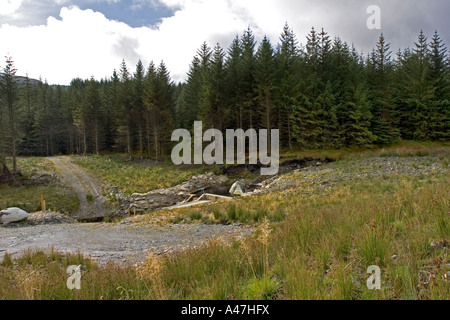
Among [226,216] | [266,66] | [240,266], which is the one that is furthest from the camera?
→ [266,66]

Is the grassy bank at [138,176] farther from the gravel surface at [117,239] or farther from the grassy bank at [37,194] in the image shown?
the gravel surface at [117,239]

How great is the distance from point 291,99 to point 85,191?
3110cm

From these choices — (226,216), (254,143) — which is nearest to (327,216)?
(226,216)

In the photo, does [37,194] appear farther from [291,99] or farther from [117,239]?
[291,99]

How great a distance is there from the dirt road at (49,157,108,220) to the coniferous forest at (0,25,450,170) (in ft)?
22.2

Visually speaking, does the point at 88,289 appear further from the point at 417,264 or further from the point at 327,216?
the point at 327,216

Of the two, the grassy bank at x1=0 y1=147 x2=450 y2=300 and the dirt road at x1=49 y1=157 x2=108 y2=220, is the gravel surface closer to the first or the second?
the grassy bank at x1=0 y1=147 x2=450 y2=300

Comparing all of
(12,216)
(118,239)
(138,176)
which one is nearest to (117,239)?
(118,239)

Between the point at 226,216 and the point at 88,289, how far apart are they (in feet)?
32.4

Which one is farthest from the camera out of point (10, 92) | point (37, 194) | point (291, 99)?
point (291, 99)

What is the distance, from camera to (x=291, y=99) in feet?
135

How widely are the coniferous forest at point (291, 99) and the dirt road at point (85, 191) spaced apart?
267 inches

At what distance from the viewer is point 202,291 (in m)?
3.33

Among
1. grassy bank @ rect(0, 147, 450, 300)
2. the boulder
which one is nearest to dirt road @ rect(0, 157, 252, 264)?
the boulder
